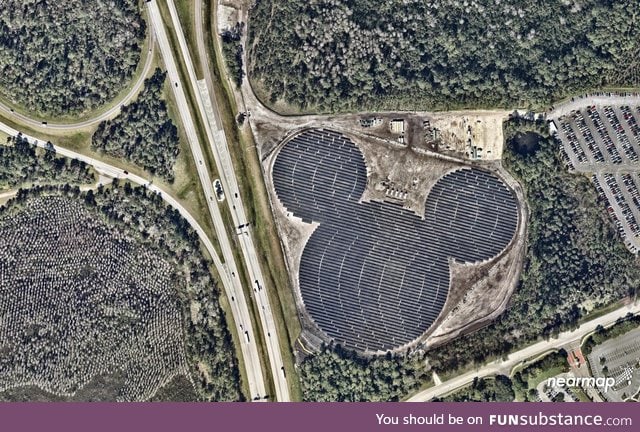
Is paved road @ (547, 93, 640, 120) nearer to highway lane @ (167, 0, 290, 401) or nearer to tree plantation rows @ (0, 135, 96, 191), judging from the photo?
highway lane @ (167, 0, 290, 401)

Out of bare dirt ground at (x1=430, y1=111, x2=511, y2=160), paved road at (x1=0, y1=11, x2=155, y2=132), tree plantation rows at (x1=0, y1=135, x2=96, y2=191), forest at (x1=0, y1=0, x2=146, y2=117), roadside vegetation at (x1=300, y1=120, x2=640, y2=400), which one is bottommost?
roadside vegetation at (x1=300, y1=120, x2=640, y2=400)

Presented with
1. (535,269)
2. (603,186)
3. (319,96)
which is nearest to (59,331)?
(319,96)

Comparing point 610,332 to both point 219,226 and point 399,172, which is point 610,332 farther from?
point 219,226

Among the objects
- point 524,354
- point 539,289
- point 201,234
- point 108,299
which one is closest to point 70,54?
point 201,234

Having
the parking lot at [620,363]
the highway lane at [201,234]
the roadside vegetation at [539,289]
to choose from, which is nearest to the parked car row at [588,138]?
the roadside vegetation at [539,289]

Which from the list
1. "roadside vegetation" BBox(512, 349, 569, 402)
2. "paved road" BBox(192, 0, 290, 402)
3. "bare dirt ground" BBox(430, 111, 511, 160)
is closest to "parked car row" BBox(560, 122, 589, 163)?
"bare dirt ground" BBox(430, 111, 511, 160)
